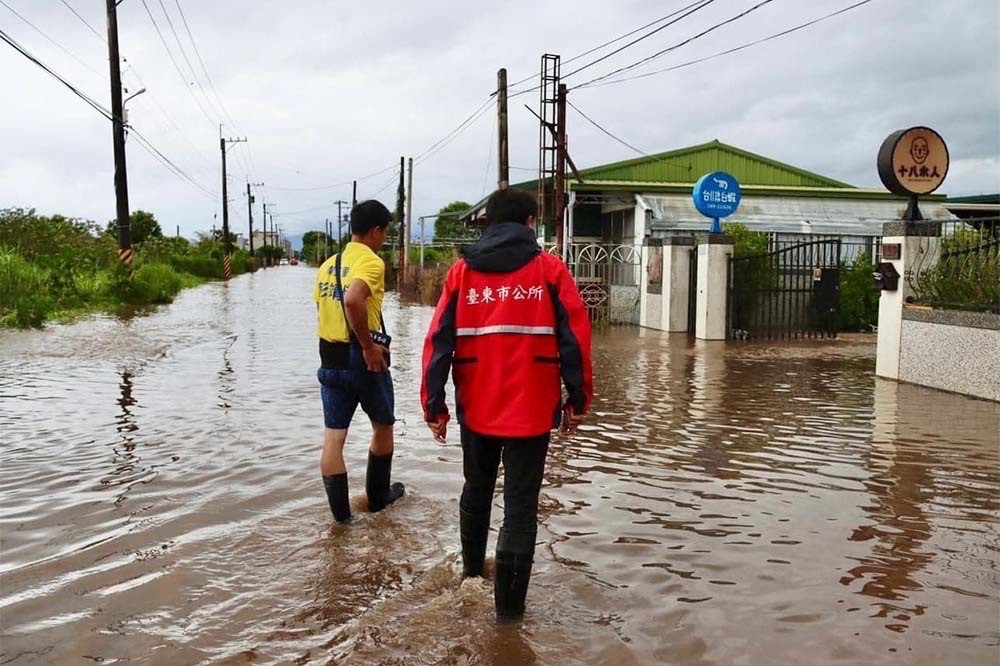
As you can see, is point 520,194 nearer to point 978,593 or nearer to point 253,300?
point 978,593

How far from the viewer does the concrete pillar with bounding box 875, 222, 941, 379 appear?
11102 millimetres

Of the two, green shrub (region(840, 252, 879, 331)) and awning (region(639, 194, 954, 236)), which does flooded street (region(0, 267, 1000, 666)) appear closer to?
green shrub (region(840, 252, 879, 331))

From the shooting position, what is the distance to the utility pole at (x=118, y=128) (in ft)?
86.0

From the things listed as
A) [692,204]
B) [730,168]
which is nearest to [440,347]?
[692,204]

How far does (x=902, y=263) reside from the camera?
1122 centimetres

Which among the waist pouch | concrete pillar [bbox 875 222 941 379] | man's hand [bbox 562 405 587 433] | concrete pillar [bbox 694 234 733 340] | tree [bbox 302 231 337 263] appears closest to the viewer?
man's hand [bbox 562 405 587 433]

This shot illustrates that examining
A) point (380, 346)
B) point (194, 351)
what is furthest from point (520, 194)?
point (194, 351)

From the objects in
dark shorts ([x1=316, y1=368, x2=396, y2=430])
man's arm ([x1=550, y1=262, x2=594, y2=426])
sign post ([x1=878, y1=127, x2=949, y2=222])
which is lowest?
dark shorts ([x1=316, y1=368, x2=396, y2=430])

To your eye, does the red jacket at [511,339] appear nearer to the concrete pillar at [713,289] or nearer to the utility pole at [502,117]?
the concrete pillar at [713,289]

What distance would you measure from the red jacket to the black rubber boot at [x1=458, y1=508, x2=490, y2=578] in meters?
0.50

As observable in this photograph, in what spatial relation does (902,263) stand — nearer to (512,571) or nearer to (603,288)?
(512,571)

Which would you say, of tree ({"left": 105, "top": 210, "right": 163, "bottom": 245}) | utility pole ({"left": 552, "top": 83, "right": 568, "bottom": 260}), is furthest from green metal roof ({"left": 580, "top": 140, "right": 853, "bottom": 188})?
tree ({"left": 105, "top": 210, "right": 163, "bottom": 245})

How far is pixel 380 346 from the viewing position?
4965 mm

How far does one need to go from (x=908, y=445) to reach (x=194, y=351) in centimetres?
1056
